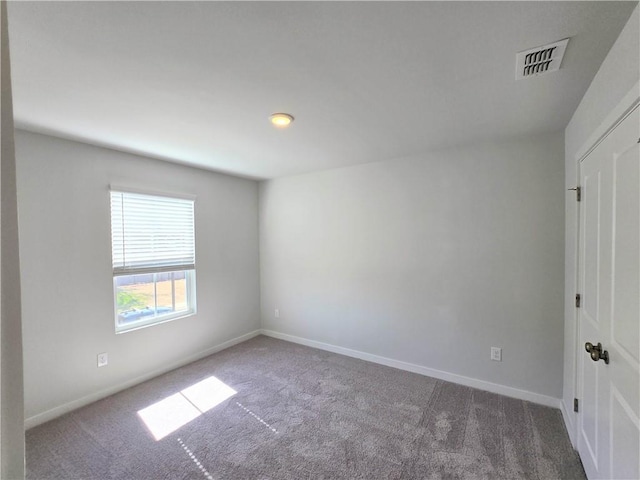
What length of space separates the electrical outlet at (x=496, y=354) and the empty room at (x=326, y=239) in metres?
0.02

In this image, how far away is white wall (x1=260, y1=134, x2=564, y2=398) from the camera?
249 cm

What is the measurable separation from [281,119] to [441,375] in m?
2.95

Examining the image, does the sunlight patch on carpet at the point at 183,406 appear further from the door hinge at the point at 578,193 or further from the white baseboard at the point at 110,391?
the door hinge at the point at 578,193

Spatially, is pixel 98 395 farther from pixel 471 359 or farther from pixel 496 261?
pixel 496 261

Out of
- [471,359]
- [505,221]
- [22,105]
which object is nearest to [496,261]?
[505,221]

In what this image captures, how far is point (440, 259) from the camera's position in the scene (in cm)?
296

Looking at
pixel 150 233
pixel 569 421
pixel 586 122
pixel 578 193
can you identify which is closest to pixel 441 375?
pixel 569 421

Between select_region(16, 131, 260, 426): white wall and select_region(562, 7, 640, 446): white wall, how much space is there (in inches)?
145

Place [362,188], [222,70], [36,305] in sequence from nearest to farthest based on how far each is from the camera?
1. [222,70]
2. [36,305]
3. [362,188]

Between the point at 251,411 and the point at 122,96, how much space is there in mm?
2575

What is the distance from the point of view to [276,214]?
13.8ft

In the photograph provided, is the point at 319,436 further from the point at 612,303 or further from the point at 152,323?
the point at 152,323

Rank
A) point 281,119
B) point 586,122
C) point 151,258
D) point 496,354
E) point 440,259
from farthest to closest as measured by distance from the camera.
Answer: point 151,258, point 440,259, point 496,354, point 281,119, point 586,122

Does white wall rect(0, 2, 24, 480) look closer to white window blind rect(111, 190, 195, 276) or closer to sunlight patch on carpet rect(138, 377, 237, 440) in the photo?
sunlight patch on carpet rect(138, 377, 237, 440)
